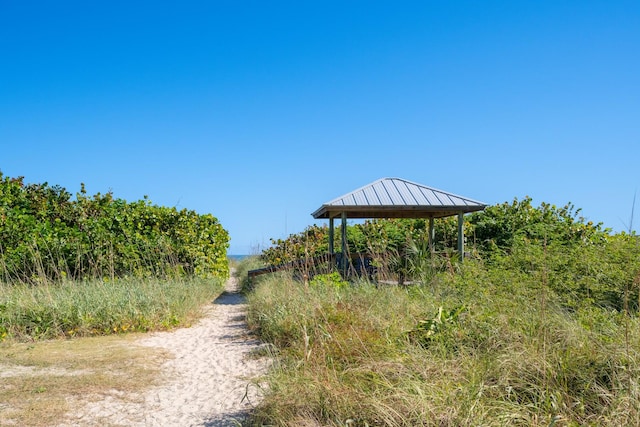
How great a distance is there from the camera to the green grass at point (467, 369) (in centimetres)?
263

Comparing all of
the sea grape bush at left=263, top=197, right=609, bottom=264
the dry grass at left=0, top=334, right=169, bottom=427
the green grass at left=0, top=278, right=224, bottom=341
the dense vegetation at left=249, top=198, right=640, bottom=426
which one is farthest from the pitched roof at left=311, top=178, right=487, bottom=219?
the dry grass at left=0, top=334, right=169, bottom=427

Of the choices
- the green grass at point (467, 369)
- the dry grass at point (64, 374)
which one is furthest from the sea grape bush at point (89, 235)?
the green grass at point (467, 369)

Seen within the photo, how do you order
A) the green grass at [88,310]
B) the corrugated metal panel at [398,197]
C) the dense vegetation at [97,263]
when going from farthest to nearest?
the corrugated metal panel at [398,197], the dense vegetation at [97,263], the green grass at [88,310]

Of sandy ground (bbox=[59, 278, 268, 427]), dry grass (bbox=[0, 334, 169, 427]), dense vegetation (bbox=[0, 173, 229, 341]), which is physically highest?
dense vegetation (bbox=[0, 173, 229, 341])

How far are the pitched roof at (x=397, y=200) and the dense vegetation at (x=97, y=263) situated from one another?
10.1 ft

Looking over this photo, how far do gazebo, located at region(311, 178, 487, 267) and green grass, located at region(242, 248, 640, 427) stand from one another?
13.6 feet

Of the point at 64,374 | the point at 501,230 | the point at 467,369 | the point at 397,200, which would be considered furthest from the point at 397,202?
the point at 64,374

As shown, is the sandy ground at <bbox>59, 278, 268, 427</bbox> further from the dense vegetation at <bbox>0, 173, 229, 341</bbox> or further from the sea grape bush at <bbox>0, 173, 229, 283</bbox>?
the sea grape bush at <bbox>0, 173, 229, 283</bbox>

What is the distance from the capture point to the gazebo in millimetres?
9359

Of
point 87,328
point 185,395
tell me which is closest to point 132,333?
point 87,328

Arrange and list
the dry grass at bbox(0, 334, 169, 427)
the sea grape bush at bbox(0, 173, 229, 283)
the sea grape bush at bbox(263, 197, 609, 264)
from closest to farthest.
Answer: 1. the dry grass at bbox(0, 334, 169, 427)
2. the sea grape bush at bbox(0, 173, 229, 283)
3. the sea grape bush at bbox(263, 197, 609, 264)

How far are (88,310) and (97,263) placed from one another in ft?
10.1

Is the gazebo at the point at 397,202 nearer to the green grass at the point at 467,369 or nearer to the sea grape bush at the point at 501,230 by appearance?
the sea grape bush at the point at 501,230

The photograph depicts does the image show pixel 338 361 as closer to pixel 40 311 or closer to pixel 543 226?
pixel 40 311
